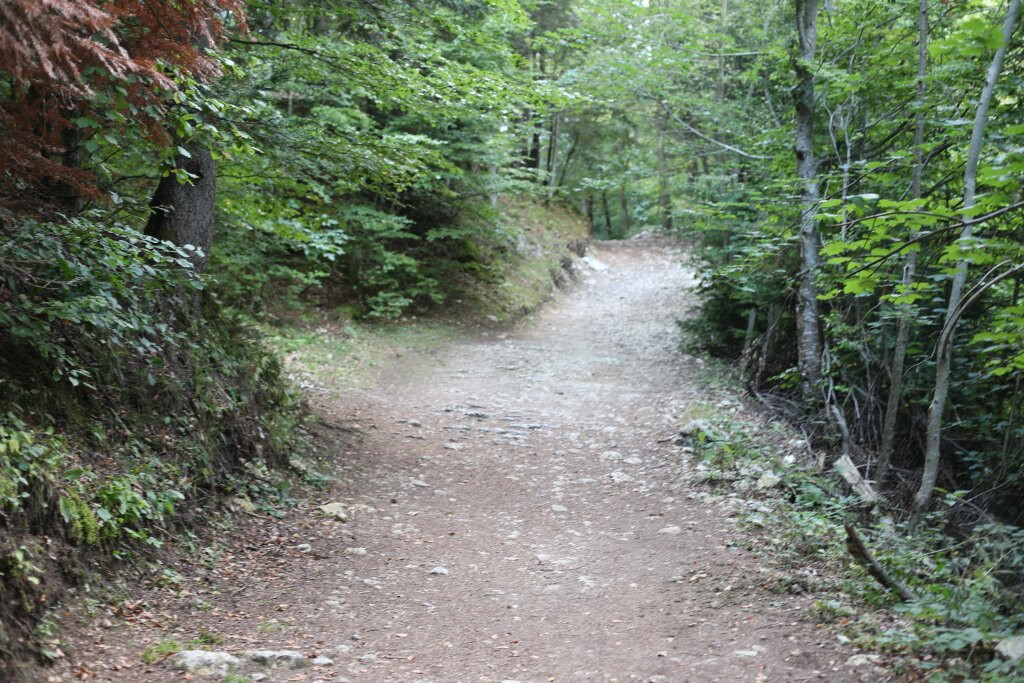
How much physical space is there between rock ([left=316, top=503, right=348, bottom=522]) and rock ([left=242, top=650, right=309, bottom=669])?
99.5 inches

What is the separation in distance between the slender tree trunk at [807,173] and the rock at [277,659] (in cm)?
739

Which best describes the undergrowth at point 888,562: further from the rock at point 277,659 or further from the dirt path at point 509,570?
the rock at point 277,659

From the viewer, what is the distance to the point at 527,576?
20.3 ft

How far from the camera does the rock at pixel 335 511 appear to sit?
6.93 m

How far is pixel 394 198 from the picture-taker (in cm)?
948

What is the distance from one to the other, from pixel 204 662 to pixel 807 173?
888cm

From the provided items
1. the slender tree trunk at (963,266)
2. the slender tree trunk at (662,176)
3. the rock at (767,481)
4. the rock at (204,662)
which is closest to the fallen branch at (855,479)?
the rock at (767,481)

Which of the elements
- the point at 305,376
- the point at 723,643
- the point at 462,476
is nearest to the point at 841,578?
the point at 723,643

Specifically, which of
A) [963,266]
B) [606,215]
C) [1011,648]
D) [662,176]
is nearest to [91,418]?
[1011,648]

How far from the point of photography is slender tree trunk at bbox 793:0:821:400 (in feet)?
30.2

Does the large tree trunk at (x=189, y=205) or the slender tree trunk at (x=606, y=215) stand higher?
the slender tree trunk at (x=606, y=215)

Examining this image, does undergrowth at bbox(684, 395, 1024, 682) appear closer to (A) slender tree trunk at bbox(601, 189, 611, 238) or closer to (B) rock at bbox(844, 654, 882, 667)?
(B) rock at bbox(844, 654, 882, 667)

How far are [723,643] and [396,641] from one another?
7.63ft

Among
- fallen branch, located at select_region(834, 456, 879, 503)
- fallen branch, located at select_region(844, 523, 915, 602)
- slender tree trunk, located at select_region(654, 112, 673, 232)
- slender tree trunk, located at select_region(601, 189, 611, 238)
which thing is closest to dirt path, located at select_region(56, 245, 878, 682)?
fallen branch, located at select_region(844, 523, 915, 602)
